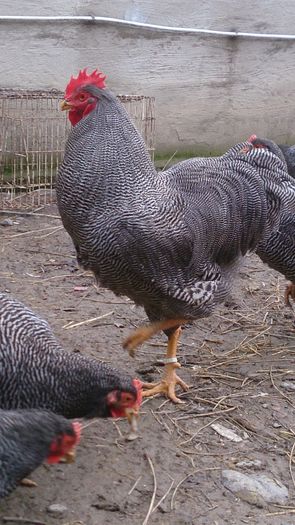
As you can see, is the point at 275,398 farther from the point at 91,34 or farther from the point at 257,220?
the point at 91,34

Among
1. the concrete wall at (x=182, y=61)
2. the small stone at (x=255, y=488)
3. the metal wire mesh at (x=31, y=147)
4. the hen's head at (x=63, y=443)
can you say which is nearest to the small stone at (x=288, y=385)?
the small stone at (x=255, y=488)

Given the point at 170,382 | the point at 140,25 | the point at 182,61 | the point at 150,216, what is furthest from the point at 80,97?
the point at 182,61

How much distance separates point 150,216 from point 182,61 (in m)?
5.35

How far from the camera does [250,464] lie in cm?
380

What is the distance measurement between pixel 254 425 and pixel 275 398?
1.23 feet

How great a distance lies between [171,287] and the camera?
4086mm

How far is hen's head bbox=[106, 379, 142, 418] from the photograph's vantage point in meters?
3.17

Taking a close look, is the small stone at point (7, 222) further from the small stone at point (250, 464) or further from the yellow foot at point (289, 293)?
the small stone at point (250, 464)

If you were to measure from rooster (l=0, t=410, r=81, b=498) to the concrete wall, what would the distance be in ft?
18.7

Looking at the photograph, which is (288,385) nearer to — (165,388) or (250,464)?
(165,388)

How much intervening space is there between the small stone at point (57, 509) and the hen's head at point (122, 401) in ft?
1.65

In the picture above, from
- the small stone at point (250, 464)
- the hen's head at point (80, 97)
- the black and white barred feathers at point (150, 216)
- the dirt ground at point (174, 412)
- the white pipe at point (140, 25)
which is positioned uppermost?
the white pipe at point (140, 25)

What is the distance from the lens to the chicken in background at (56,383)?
3119mm

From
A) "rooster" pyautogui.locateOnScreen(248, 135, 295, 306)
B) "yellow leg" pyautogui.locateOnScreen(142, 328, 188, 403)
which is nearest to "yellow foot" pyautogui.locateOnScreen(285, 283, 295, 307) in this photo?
"rooster" pyautogui.locateOnScreen(248, 135, 295, 306)
